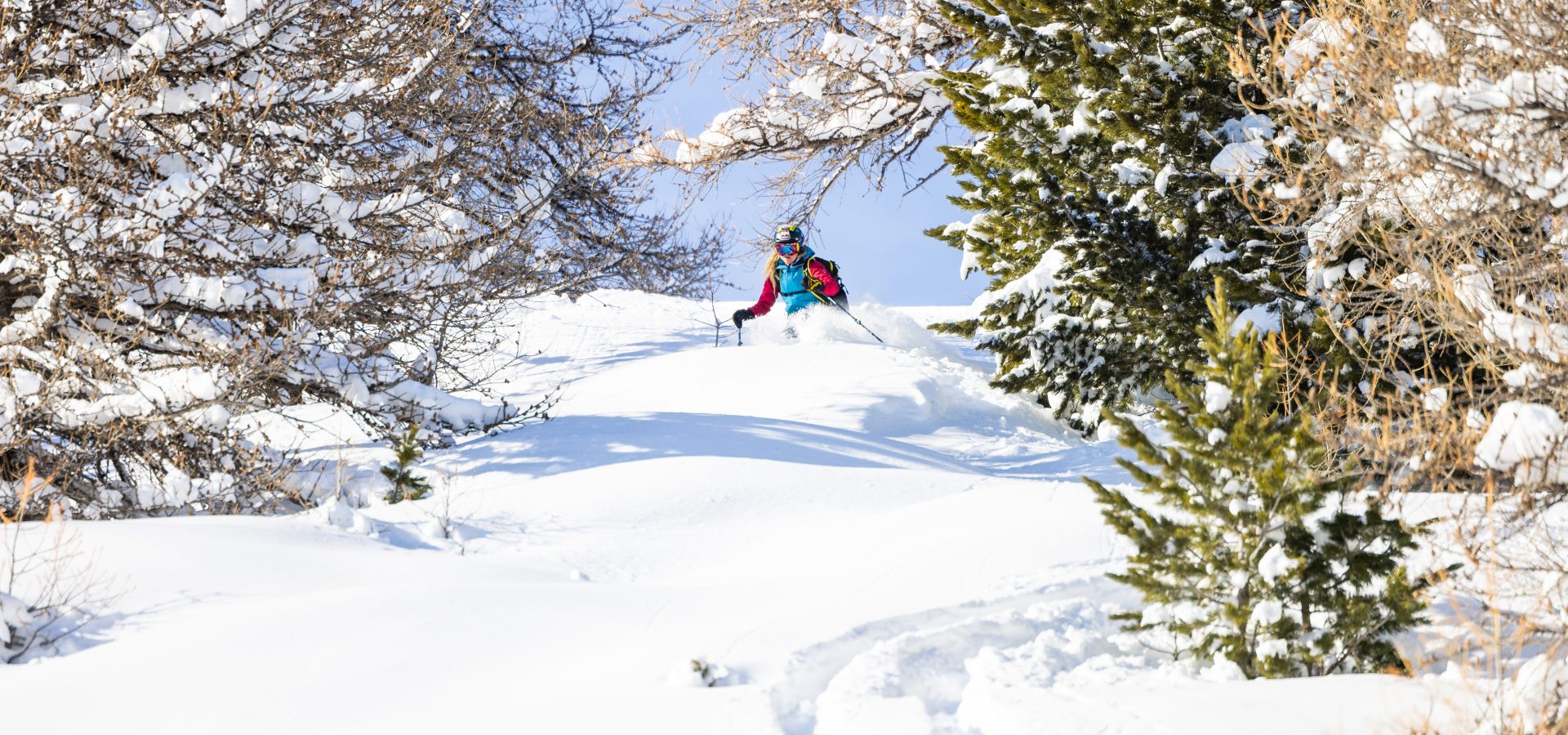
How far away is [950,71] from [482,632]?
896 centimetres

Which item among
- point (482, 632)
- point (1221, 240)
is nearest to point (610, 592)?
point (482, 632)

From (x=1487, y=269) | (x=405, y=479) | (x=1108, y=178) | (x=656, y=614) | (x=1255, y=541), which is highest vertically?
(x=1108, y=178)

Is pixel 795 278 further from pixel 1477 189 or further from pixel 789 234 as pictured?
pixel 1477 189

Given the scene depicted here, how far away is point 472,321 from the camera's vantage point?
1168 cm

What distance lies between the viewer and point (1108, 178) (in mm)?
10422

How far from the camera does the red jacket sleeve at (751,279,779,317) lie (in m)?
14.6

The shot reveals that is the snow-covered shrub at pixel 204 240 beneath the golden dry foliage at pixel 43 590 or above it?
above

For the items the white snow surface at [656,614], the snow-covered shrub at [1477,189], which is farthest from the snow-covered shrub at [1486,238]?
the white snow surface at [656,614]

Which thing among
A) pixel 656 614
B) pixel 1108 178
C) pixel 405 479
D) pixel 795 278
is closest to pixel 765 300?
pixel 795 278

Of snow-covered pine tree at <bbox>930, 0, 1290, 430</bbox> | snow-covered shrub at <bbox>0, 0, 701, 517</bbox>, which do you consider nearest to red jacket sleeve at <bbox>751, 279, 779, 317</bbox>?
snow-covered pine tree at <bbox>930, 0, 1290, 430</bbox>

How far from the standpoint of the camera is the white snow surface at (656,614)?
12.8 ft

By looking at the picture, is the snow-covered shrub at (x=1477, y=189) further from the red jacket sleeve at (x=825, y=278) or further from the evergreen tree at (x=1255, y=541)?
the red jacket sleeve at (x=825, y=278)

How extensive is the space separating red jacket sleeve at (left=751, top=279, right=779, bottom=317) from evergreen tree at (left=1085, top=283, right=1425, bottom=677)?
10263 millimetres

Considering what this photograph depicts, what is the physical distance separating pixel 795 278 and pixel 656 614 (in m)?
9.58
